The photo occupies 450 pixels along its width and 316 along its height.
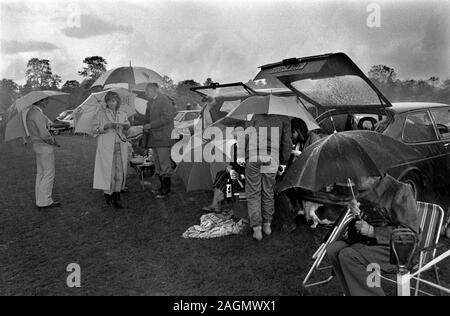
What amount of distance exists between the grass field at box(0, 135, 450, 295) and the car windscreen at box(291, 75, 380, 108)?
5.65ft

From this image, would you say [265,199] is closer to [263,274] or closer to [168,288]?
[263,274]

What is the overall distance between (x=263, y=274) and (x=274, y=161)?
142 cm

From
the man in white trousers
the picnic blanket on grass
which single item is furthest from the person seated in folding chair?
the man in white trousers

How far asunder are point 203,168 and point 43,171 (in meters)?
2.75

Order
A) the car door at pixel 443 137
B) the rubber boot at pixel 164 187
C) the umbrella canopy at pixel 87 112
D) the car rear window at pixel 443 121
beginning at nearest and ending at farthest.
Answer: the car door at pixel 443 137, the car rear window at pixel 443 121, the umbrella canopy at pixel 87 112, the rubber boot at pixel 164 187

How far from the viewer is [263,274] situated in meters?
3.78

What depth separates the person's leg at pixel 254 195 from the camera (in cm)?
463

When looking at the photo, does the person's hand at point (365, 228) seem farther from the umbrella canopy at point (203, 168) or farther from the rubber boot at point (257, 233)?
the umbrella canopy at point (203, 168)

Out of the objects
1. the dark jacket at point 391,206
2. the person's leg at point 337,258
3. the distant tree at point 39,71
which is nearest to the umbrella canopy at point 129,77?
the person's leg at point 337,258

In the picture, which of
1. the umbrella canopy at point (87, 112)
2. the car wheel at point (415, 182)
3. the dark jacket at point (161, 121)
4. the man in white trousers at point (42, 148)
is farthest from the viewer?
the dark jacket at point (161, 121)

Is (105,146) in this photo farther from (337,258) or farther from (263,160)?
(337,258)

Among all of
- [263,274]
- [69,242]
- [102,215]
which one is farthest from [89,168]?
[263,274]

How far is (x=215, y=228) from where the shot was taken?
5.01 m

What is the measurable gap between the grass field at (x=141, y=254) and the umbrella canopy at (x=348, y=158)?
45.9 inches
